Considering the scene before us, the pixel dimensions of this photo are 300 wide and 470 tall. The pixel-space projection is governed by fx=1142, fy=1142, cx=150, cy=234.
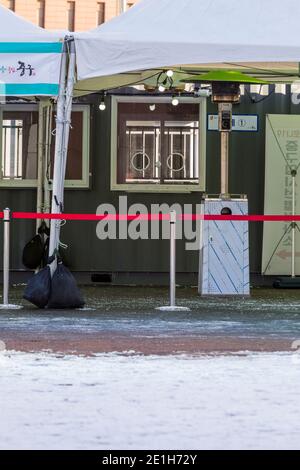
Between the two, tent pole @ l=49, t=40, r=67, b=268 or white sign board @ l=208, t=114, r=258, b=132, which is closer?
tent pole @ l=49, t=40, r=67, b=268

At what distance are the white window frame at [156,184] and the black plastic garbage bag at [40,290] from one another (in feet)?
15.6

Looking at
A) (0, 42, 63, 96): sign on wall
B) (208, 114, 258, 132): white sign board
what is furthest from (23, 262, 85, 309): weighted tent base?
(208, 114, 258, 132): white sign board

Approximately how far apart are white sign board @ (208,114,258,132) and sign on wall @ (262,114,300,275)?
231mm

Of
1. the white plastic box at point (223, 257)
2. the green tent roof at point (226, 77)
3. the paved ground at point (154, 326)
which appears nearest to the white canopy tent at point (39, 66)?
the paved ground at point (154, 326)

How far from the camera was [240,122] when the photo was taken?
17484mm

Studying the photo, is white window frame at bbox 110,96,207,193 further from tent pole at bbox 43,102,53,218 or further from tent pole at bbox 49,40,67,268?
tent pole at bbox 49,40,67,268

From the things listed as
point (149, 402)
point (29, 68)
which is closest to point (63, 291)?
point (29, 68)

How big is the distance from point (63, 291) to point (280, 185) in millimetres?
5659

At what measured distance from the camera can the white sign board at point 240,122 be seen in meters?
17.5

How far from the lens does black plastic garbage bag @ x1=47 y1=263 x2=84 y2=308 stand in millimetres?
12867

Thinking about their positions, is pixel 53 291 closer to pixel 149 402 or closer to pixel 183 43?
pixel 183 43

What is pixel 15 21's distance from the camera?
1306 centimetres

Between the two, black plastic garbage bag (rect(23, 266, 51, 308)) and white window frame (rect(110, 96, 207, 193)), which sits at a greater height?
white window frame (rect(110, 96, 207, 193))
